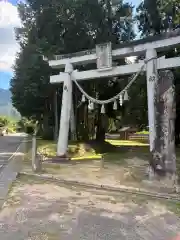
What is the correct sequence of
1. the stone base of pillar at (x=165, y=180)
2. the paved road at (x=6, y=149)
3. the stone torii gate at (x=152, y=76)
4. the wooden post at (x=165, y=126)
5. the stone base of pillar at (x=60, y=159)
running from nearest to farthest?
the stone base of pillar at (x=165, y=180) → the wooden post at (x=165, y=126) → the stone torii gate at (x=152, y=76) → the stone base of pillar at (x=60, y=159) → the paved road at (x=6, y=149)

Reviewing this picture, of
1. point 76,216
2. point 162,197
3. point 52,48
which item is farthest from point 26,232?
point 52,48

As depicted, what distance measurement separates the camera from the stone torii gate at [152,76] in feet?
29.3

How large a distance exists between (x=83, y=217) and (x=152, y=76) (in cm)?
830

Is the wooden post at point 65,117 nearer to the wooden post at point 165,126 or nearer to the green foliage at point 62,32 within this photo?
the green foliage at point 62,32

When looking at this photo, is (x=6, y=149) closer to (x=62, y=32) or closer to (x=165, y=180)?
(x=62, y=32)

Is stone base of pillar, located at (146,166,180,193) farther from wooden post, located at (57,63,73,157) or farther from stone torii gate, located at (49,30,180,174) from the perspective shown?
wooden post, located at (57,63,73,157)

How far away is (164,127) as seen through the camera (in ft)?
29.4

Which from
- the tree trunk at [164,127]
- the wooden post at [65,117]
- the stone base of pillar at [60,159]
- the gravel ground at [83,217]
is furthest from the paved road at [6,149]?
the tree trunk at [164,127]

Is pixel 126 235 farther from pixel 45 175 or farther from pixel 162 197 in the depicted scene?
pixel 45 175

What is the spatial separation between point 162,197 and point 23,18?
1863 cm

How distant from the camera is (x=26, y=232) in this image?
505 cm

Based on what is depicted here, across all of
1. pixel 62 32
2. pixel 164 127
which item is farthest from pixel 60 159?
pixel 62 32

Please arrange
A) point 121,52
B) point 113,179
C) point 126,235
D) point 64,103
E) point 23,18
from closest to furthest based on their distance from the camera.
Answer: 1. point 126,235
2. point 113,179
3. point 121,52
4. point 64,103
5. point 23,18

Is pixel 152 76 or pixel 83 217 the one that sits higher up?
pixel 152 76
